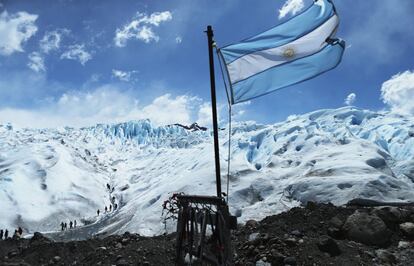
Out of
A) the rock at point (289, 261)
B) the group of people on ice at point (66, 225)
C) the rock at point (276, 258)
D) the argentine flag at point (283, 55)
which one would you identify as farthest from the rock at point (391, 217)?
the group of people on ice at point (66, 225)

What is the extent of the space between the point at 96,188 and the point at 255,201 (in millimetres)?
47983

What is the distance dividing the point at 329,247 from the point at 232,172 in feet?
197

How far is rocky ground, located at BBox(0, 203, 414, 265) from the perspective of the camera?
11.5 meters

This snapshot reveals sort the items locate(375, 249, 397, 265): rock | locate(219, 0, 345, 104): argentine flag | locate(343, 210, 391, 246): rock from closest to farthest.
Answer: locate(219, 0, 345, 104): argentine flag, locate(375, 249, 397, 265): rock, locate(343, 210, 391, 246): rock

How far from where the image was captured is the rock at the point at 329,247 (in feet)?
37.8

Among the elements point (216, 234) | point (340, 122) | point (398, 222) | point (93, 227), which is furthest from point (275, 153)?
point (216, 234)

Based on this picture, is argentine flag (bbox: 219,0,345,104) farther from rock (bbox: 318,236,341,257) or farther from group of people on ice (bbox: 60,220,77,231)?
group of people on ice (bbox: 60,220,77,231)

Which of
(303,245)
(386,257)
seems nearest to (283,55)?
(303,245)

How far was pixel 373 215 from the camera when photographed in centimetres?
1311

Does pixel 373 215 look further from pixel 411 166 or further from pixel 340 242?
pixel 411 166

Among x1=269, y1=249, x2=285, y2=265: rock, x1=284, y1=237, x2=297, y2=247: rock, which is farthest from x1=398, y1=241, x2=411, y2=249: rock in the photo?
x1=269, y1=249, x2=285, y2=265: rock

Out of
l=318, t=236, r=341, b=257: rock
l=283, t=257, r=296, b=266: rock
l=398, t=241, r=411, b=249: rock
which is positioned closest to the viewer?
l=283, t=257, r=296, b=266: rock

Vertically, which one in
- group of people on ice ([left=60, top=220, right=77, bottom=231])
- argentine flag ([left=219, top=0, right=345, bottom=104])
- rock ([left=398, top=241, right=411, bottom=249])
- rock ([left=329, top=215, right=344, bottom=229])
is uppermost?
argentine flag ([left=219, top=0, right=345, bottom=104])

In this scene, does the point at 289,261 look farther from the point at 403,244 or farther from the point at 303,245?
the point at 403,244
